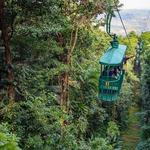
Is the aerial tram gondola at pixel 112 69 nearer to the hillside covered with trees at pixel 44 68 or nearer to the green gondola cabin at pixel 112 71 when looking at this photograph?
the green gondola cabin at pixel 112 71

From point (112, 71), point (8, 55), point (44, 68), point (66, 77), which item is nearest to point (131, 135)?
point (66, 77)

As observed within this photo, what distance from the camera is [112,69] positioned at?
1186 cm

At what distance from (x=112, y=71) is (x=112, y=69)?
6cm

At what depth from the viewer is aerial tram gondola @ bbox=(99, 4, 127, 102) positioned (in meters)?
10.7

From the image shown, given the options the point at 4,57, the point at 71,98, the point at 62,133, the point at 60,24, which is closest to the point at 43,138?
the point at 62,133

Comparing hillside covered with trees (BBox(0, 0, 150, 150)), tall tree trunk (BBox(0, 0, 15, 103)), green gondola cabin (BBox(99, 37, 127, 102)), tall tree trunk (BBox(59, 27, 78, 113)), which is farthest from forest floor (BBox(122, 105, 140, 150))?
tall tree trunk (BBox(0, 0, 15, 103))

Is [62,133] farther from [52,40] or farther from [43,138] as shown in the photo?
[52,40]

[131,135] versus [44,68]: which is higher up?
[44,68]

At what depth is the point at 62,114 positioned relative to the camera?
37.4 ft

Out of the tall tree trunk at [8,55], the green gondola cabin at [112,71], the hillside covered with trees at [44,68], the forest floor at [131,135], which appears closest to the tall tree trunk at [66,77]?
the hillside covered with trees at [44,68]

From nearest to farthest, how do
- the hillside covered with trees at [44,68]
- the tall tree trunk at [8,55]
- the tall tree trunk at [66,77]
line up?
the tall tree trunk at [8,55]
the hillside covered with trees at [44,68]
the tall tree trunk at [66,77]

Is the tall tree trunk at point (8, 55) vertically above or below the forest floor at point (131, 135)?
above

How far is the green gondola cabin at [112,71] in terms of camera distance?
10711 mm

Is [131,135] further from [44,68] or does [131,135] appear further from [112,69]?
[112,69]
